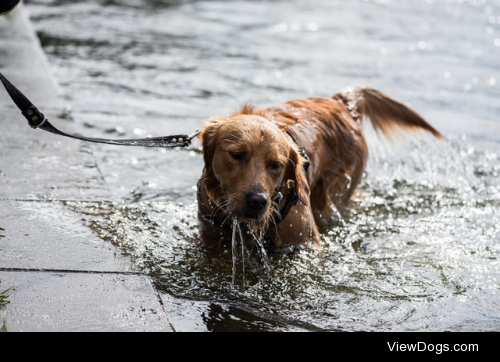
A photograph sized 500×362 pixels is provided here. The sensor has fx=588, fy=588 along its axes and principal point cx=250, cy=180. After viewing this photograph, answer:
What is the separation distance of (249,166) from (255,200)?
25 cm

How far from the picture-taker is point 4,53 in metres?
8.33

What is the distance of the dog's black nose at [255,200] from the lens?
3.45 m

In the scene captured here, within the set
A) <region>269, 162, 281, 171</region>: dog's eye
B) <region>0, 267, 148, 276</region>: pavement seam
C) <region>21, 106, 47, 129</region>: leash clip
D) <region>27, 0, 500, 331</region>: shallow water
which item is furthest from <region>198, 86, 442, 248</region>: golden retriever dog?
<region>21, 106, 47, 129</region>: leash clip

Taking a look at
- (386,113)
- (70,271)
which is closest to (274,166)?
(70,271)

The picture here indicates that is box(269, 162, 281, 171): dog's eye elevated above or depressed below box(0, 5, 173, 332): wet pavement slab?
above

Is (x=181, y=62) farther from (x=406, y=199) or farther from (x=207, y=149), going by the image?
(x=207, y=149)

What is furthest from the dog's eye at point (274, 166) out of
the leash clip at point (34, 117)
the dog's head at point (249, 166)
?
the leash clip at point (34, 117)

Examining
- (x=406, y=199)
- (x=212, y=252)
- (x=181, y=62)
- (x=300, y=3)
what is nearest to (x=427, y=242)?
(x=406, y=199)

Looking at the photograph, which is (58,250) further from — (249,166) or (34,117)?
(249,166)

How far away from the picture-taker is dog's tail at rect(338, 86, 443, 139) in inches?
220

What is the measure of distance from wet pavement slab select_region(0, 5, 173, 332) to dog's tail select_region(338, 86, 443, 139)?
2.52 metres

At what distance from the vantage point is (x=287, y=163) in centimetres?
389

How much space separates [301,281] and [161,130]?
3.34m

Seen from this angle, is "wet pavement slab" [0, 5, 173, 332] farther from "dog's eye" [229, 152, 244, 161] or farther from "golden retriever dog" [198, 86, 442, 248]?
"dog's eye" [229, 152, 244, 161]
